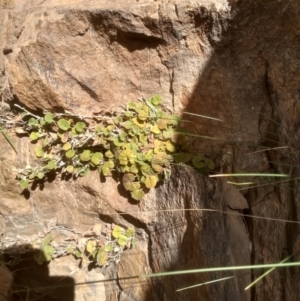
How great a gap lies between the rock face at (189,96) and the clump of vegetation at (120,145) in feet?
0.18

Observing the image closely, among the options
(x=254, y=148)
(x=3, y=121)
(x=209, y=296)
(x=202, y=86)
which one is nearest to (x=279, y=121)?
(x=254, y=148)

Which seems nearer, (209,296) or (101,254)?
(209,296)

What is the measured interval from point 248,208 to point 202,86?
57 cm

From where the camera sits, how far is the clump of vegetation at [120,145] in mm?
1980

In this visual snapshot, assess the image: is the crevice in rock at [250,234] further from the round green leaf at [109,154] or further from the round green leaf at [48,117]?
the round green leaf at [48,117]

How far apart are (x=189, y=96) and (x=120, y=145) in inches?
15.4

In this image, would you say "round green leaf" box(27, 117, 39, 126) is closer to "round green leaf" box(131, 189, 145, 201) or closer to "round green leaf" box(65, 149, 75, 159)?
"round green leaf" box(65, 149, 75, 159)

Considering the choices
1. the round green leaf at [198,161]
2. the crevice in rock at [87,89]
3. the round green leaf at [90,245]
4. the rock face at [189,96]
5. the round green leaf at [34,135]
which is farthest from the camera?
the round green leaf at [90,245]

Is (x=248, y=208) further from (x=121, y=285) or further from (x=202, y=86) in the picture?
(x=121, y=285)

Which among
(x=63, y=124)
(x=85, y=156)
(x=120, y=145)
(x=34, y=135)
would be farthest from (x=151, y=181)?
(x=34, y=135)

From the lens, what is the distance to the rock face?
179cm

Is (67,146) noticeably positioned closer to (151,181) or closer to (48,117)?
(48,117)

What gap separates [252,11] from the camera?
174 centimetres

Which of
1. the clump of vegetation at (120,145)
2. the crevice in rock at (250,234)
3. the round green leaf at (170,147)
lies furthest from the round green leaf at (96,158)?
the crevice in rock at (250,234)
